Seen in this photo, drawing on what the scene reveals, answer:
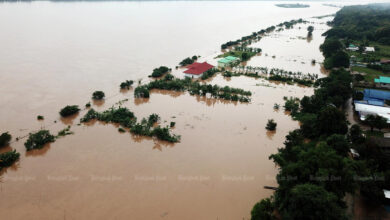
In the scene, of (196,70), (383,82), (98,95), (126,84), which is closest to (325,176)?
(98,95)

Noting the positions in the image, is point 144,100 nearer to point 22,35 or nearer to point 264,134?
point 264,134

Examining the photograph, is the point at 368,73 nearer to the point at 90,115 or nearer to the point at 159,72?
the point at 159,72

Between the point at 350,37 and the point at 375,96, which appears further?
the point at 350,37

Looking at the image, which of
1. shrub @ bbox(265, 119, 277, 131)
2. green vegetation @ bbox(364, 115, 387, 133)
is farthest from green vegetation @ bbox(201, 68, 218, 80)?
green vegetation @ bbox(364, 115, 387, 133)

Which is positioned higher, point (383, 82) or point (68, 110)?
point (68, 110)

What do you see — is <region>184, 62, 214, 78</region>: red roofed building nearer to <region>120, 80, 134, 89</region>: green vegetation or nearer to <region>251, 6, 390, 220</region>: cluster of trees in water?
<region>120, 80, 134, 89</region>: green vegetation
